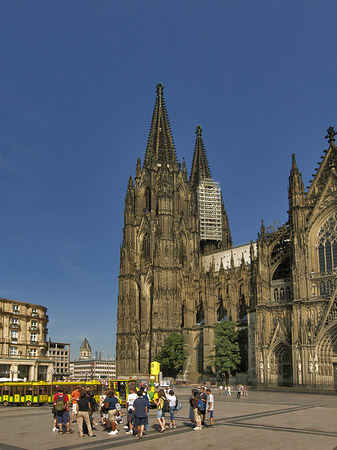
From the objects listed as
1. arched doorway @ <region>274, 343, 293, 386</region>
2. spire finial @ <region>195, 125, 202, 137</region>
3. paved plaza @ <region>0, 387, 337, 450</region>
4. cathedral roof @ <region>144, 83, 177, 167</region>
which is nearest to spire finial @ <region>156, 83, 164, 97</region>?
cathedral roof @ <region>144, 83, 177, 167</region>

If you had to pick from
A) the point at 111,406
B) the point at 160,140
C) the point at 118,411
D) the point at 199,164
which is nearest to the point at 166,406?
the point at 118,411

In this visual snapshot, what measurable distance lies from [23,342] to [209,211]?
157 ft

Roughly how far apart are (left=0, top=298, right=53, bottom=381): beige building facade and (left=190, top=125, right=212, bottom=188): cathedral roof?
4737 centimetres

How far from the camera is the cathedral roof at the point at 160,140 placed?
96.8 m

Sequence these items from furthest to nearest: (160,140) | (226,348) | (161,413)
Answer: (160,140), (226,348), (161,413)

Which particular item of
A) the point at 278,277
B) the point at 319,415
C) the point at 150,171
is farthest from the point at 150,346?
the point at 319,415

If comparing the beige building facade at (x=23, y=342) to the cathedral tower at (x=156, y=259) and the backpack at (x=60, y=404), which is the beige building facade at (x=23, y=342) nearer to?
the cathedral tower at (x=156, y=259)

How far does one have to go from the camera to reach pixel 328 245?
5634 centimetres

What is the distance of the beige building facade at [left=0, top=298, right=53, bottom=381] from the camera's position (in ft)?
228

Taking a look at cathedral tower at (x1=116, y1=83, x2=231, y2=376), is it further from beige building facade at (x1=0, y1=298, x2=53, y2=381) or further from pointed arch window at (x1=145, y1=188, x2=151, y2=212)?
beige building facade at (x1=0, y1=298, x2=53, y2=381)

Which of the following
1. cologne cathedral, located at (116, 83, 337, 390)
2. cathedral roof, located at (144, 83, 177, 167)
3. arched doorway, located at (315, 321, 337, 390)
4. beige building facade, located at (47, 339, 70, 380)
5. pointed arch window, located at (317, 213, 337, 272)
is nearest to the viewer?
arched doorway, located at (315, 321, 337, 390)

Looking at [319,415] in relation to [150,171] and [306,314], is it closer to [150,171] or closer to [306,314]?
[306,314]

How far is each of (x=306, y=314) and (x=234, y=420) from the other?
33742mm

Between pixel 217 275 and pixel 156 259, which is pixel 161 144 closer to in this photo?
pixel 156 259
